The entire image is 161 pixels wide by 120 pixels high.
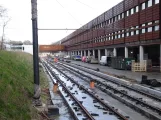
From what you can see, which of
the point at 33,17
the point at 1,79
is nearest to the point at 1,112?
the point at 1,79

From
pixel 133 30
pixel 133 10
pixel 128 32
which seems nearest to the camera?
pixel 133 30

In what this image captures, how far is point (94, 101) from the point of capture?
727 inches

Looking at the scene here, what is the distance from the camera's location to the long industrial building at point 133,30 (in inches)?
1571

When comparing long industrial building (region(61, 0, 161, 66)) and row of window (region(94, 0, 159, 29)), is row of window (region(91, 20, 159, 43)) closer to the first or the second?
long industrial building (region(61, 0, 161, 66))

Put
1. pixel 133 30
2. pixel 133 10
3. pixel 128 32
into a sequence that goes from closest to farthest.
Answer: pixel 133 30, pixel 133 10, pixel 128 32

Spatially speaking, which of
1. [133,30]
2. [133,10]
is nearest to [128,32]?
[133,10]

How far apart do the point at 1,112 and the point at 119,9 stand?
160ft

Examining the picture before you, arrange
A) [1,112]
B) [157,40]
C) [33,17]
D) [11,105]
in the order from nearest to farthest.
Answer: [1,112] → [11,105] → [33,17] → [157,40]

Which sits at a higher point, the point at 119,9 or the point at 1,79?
the point at 119,9

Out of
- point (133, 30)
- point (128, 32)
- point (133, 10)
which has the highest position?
point (133, 10)

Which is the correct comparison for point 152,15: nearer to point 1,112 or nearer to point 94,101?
point 94,101

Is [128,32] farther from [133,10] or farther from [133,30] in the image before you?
[133,30]

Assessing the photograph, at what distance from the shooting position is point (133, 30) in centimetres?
4150

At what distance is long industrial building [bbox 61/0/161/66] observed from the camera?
39906 millimetres
